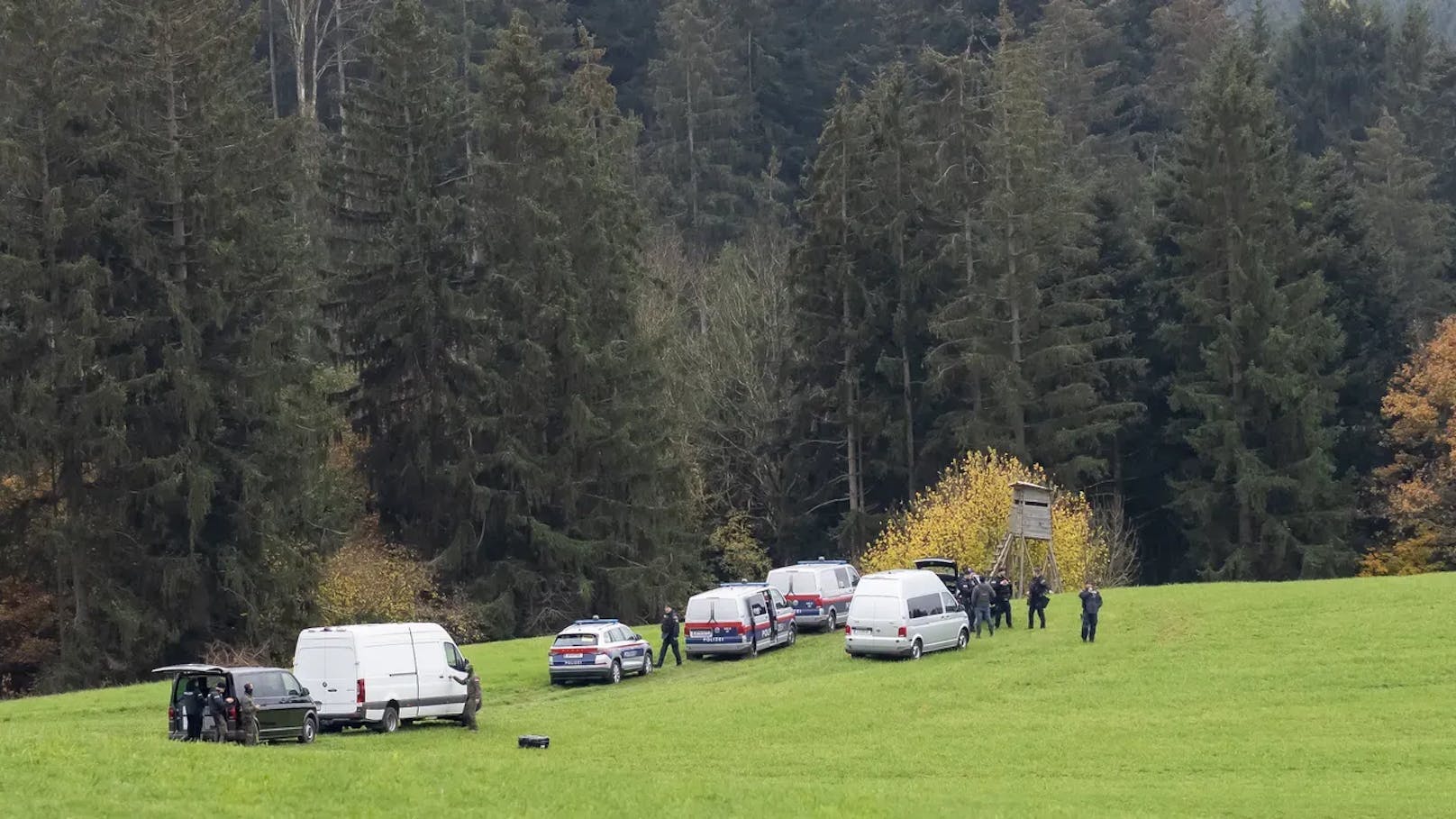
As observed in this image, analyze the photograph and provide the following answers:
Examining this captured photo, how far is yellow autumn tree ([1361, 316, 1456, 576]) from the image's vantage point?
77500 millimetres

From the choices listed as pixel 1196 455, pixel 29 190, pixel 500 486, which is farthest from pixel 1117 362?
pixel 29 190

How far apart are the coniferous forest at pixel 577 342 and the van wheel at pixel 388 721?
24699 mm

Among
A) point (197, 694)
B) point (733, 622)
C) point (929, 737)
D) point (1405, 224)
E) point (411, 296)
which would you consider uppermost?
point (1405, 224)

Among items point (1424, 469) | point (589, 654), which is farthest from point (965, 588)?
point (1424, 469)

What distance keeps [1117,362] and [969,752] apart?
177ft

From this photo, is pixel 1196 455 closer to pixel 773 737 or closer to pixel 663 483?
pixel 663 483

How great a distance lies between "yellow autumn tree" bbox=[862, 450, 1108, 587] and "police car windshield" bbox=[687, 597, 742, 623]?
17772 mm

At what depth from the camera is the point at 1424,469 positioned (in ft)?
260

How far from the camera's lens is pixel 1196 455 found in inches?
3292

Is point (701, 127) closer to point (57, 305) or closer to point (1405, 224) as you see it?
point (1405, 224)

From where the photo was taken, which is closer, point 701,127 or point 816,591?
point 816,591

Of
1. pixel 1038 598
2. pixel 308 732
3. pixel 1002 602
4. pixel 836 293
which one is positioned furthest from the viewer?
pixel 836 293

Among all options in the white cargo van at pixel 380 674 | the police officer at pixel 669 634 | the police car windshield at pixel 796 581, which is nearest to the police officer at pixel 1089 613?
the police car windshield at pixel 796 581

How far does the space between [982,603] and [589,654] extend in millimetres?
10483
